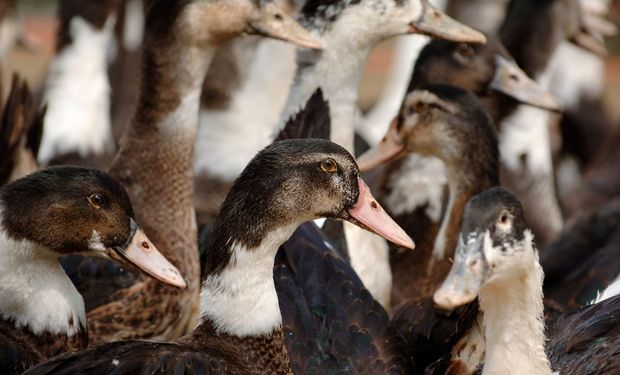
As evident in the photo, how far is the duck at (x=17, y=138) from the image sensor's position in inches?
226

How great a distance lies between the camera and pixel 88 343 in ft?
15.6

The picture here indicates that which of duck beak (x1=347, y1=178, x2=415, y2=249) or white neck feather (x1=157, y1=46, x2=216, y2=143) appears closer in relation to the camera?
duck beak (x1=347, y1=178, x2=415, y2=249)

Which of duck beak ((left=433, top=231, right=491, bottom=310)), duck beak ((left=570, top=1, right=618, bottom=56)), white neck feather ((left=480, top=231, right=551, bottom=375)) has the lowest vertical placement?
duck beak ((left=570, top=1, right=618, bottom=56))

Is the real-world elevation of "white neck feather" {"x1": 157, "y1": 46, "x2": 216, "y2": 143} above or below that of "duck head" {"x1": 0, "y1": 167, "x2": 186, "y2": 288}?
below

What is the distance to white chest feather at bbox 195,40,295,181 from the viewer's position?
7242 millimetres

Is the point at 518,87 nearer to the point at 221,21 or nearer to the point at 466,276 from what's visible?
the point at 221,21

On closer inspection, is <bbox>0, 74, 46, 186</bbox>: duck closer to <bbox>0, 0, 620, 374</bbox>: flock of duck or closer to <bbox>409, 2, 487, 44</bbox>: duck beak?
<bbox>0, 0, 620, 374</bbox>: flock of duck

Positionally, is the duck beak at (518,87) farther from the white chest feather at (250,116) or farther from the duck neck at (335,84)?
the white chest feather at (250,116)

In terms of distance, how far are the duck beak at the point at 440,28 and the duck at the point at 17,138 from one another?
1.54 meters

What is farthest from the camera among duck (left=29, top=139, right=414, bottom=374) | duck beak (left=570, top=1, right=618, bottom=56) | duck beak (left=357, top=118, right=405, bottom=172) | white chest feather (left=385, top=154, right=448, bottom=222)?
duck beak (left=570, top=1, right=618, bottom=56)

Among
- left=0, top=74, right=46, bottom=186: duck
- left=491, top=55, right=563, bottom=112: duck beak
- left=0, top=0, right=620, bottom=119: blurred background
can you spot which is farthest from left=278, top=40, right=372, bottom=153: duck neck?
left=0, top=0, right=620, bottom=119: blurred background

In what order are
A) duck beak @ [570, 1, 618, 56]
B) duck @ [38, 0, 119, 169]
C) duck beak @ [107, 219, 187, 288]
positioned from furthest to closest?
1. duck beak @ [570, 1, 618, 56]
2. duck @ [38, 0, 119, 169]
3. duck beak @ [107, 219, 187, 288]

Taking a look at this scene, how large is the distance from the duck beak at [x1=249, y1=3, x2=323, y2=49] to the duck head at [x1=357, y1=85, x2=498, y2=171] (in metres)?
0.45

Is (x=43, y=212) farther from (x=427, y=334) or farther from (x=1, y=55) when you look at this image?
(x=1, y=55)
